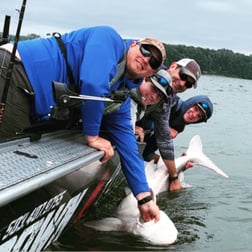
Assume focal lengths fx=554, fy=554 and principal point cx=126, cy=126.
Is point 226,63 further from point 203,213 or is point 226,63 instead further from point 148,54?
point 148,54

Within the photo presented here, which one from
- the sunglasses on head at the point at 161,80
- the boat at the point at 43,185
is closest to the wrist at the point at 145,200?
the boat at the point at 43,185

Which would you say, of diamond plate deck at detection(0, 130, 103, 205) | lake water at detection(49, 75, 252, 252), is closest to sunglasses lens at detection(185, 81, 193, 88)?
lake water at detection(49, 75, 252, 252)

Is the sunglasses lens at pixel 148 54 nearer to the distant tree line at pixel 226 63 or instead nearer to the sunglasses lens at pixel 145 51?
the sunglasses lens at pixel 145 51

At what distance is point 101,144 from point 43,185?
47.5 inches

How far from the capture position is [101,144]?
4348 mm

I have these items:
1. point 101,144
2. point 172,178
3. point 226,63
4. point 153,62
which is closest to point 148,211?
point 101,144

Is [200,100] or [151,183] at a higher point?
[200,100]

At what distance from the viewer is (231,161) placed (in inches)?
438

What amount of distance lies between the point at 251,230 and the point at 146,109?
175 centimetres

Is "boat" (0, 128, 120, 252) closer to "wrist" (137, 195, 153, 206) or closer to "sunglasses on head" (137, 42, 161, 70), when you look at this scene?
"wrist" (137, 195, 153, 206)

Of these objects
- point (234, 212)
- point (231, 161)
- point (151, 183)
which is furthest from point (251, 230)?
point (231, 161)

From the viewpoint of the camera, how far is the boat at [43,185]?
10.1 feet

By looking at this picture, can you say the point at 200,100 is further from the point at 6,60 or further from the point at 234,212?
the point at 6,60

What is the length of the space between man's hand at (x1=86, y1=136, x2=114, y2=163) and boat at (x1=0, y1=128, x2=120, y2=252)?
0.06 metres
